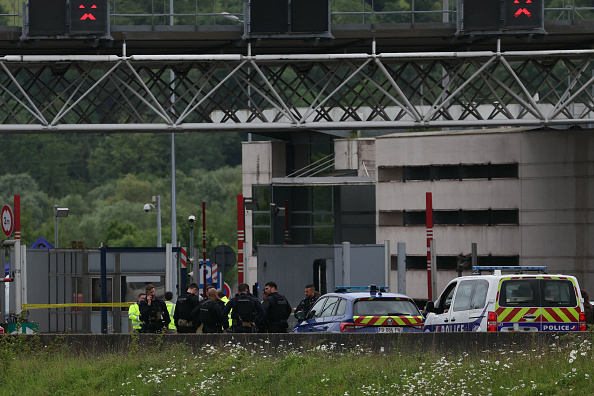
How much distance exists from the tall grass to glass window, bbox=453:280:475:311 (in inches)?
140

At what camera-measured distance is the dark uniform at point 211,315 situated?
22.4 m

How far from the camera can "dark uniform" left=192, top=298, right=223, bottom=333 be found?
22438 mm

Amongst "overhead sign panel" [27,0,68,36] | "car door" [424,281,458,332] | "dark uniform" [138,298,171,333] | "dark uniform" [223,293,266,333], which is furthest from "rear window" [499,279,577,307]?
"overhead sign panel" [27,0,68,36]

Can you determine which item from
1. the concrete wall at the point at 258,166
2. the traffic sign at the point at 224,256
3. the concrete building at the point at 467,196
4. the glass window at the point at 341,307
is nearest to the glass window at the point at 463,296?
the glass window at the point at 341,307

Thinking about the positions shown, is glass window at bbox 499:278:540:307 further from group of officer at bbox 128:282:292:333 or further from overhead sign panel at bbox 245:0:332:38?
overhead sign panel at bbox 245:0:332:38

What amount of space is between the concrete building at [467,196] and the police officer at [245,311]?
22474 millimetres

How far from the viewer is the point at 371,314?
21.8 metres

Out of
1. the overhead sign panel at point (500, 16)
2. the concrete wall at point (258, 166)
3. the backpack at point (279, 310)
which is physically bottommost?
the backpack at point (279, 310)

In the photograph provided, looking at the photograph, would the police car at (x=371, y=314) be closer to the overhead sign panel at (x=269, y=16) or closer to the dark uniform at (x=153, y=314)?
the dark uniform at (x=153, y=314)

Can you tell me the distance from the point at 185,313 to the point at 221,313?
99cm

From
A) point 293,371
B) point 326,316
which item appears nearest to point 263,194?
point 326,316

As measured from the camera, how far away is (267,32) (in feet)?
103

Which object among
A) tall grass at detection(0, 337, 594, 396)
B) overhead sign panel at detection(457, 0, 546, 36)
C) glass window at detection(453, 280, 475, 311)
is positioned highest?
overhead sign panel at detection(457, 0, 546, 36)

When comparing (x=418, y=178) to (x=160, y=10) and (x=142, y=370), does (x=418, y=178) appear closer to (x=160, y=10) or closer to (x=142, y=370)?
(x=142, y=370)
